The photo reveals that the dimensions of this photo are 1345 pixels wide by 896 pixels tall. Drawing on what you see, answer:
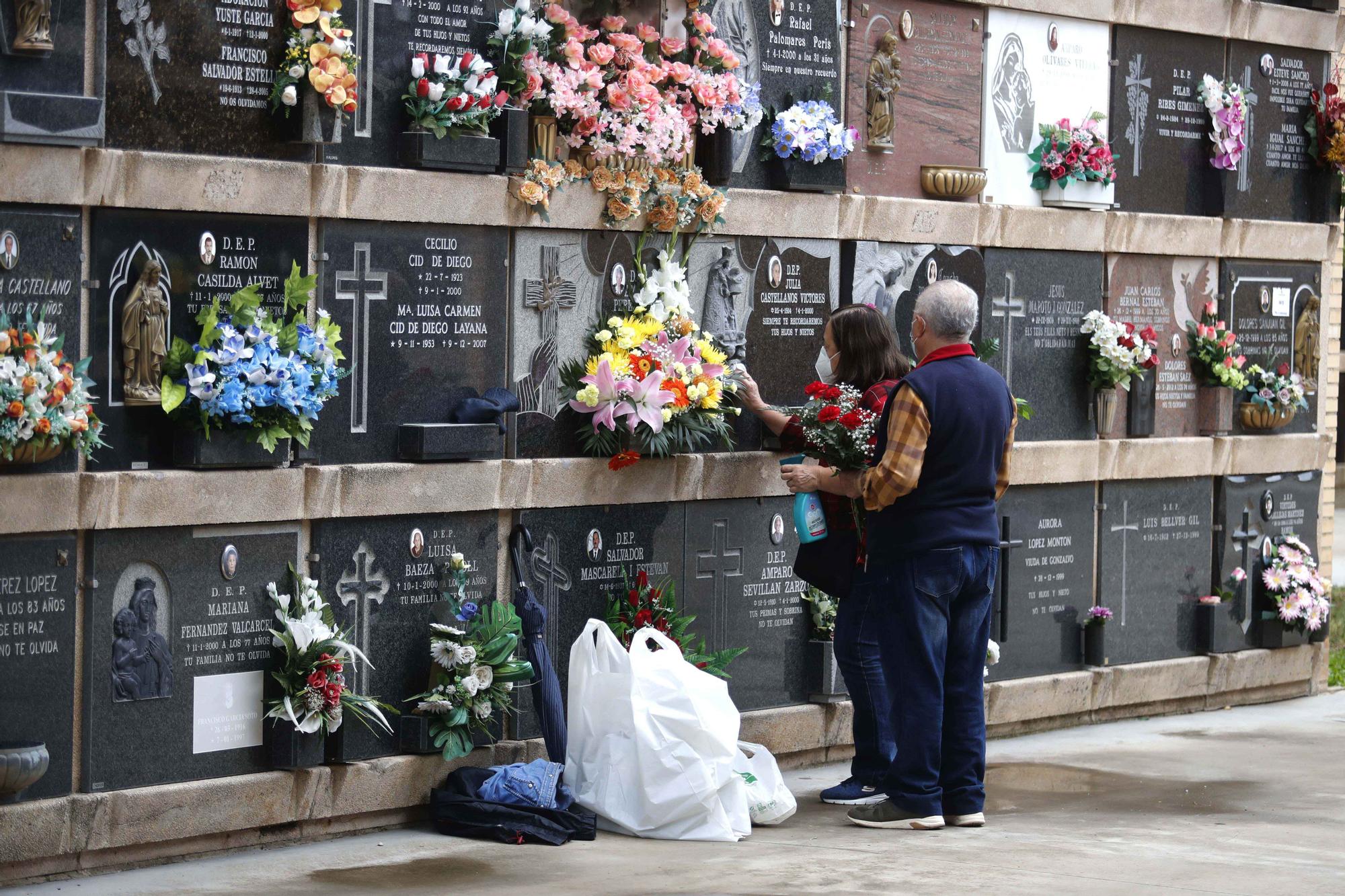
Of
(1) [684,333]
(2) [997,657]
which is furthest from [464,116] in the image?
(2) [997,657]

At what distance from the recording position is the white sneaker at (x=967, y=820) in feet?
21.6

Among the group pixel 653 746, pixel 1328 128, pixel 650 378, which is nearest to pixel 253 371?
pixel 650 378

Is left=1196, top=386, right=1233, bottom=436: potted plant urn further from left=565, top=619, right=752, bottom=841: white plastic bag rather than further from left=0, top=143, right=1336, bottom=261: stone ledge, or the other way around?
left=565, top=619, right=752, bottom=841: white plastic bag

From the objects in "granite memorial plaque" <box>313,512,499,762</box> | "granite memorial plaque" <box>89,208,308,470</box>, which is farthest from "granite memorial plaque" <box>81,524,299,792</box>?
"granite memorial plaque" <box>89,208,308,470</box>

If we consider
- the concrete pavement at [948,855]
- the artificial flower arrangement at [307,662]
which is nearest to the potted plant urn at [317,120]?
the artificial flower arrangement at [307,662]

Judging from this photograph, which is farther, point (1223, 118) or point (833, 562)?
point (1223, 118)

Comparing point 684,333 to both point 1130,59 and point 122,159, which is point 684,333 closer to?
point 122,159

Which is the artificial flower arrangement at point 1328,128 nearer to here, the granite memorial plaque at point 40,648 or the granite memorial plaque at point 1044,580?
the granite memorial plaque at point 1044,580

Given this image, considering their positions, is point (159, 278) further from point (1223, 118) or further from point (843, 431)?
point (1223, 118)

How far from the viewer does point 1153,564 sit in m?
9.38

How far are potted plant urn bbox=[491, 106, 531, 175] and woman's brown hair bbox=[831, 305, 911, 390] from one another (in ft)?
4.18

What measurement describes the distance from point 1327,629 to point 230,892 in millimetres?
6400

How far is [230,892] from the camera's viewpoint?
5.54m

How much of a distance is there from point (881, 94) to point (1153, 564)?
276cm
